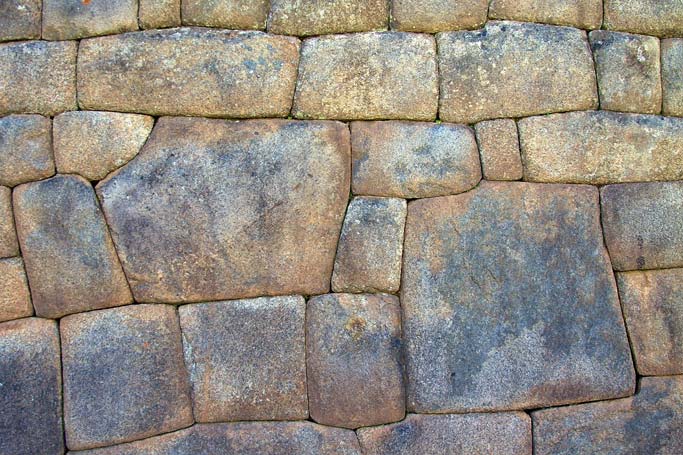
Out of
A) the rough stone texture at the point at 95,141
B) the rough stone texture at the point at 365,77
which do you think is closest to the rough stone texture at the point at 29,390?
the rough stone texture at the point at 95,141

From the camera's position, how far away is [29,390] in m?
2.77

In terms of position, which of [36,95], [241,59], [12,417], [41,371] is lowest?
[12,417]

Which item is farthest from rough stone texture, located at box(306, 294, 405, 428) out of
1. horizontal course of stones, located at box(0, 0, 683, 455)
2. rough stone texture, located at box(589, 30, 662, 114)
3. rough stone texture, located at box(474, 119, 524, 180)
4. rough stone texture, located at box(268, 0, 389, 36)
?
rough stone texture, located at box(589, 30, 662, 114)

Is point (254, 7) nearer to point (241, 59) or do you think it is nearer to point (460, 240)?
point (241, 59)

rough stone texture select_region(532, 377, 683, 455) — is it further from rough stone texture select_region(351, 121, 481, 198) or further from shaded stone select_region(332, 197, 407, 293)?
rough stone texture select_region(351, 121, 481, 198)

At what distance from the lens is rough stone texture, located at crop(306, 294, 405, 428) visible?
2.84 metres

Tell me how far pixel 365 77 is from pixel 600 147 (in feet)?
3.84

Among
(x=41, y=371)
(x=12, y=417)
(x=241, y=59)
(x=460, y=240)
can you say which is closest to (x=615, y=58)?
(x=460, y=240)

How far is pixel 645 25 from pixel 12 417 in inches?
138

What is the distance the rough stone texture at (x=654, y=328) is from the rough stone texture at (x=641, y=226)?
142 mm

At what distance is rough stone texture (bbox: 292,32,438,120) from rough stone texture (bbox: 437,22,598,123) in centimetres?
11

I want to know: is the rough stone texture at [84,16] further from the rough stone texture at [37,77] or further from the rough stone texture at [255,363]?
the rough stone texture at [255,363]

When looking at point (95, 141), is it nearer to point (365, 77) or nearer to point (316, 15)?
point (316, 15)

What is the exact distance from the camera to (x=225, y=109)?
284 cm
